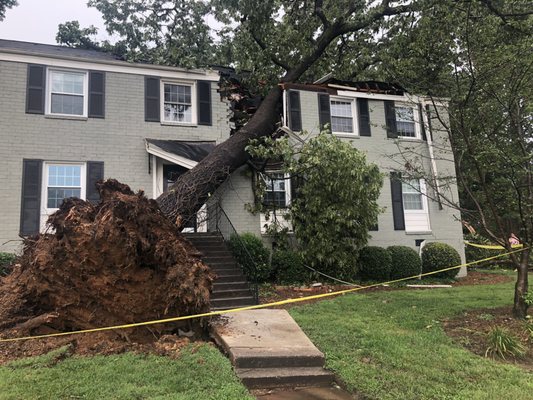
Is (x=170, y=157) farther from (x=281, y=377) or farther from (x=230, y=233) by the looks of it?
(x=281, y=377)

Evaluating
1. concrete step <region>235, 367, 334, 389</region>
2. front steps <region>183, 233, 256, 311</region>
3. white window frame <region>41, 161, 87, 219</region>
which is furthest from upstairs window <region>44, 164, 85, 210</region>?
concrete step <region>235, 367, 334, 389</region>

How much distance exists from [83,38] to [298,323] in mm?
22015

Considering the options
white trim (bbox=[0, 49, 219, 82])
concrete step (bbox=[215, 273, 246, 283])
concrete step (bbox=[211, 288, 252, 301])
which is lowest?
concrete step (bbox=[211, 288, 252, 301])

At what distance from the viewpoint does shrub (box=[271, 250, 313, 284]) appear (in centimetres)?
1159

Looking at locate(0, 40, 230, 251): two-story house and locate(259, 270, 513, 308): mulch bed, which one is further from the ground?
locate(0, 40, 230, 251): two-story house

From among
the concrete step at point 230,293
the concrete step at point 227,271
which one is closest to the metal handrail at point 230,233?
the concrete step at point 227,271

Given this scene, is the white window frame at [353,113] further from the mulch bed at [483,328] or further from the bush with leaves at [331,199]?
the mulch bed at [483,328]

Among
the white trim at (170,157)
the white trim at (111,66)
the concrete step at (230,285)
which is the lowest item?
the concrete step at (230,285)

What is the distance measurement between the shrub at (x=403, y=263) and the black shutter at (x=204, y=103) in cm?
700

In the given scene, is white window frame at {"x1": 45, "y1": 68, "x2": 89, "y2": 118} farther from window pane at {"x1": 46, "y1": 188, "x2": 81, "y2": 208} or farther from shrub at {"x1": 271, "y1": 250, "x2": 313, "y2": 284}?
shrub at {"x1": 271, "y1": 250, "x2": 313, "y2": 284}

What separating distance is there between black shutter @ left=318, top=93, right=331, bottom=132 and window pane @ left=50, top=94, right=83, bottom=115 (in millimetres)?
7321

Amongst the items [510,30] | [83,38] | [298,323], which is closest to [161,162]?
[298,323]

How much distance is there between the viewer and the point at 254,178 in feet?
42.2

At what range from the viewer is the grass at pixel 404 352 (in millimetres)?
4574
